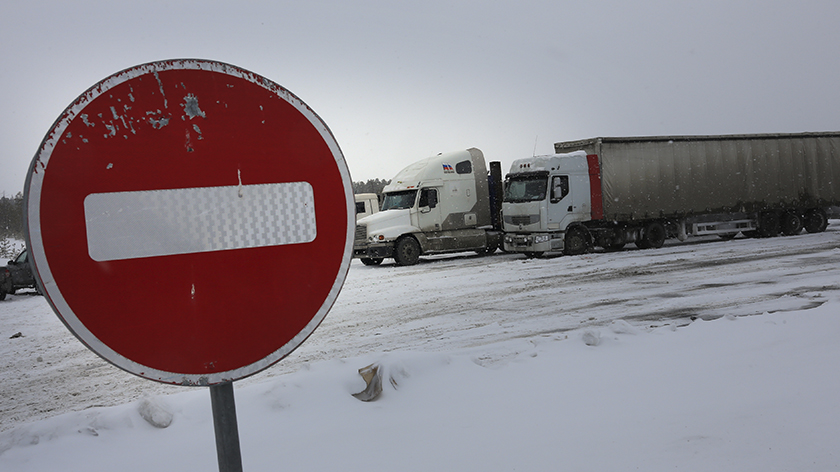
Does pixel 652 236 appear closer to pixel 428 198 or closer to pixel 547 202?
pixel 547 202

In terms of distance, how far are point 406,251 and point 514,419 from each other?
15157 mm

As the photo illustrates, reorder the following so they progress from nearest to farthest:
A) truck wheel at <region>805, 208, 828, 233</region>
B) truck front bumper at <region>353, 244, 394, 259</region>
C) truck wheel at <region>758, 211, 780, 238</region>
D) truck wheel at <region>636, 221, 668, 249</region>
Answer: truck front bumper at <region>353, 244, 394, 259</region> < truck wheel at <region>636, 221, 668, 249</region> < truck wheel at <region>758, 211, 780, 238</region> < truck wheel at <region>805, 208, 828, 233</region>

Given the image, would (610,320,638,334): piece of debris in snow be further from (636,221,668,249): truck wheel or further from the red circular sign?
(636,221,668,249): truck wheel

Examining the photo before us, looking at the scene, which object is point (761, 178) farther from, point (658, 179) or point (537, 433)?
point (537, 433)

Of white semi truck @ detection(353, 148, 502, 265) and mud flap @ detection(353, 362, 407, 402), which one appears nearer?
mud flap @ detection(353, 362, 407, 402)

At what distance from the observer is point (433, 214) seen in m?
19.0

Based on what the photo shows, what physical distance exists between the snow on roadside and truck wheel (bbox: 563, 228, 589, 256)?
13.7m

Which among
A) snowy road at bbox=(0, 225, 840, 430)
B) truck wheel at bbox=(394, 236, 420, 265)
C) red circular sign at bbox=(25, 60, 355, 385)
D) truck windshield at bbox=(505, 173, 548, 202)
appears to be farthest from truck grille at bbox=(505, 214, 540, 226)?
red circular sign at bbox=(25, 60, 355, 385)

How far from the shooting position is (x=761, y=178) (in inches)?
858

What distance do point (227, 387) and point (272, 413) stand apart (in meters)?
2.69

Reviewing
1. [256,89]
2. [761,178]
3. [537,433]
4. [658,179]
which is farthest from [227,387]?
[761,178]

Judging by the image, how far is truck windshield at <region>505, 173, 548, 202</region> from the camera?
18216 mm

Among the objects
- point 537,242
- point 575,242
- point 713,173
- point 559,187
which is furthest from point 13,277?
point 713,173

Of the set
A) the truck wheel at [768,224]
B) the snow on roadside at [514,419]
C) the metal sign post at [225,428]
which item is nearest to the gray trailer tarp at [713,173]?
the truck wheel at [768,224]
